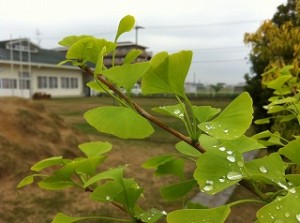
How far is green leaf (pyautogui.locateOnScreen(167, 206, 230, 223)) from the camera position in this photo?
372 mm

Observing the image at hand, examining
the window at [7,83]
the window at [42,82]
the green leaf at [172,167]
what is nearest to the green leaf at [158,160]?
the green leaf at [172,167]

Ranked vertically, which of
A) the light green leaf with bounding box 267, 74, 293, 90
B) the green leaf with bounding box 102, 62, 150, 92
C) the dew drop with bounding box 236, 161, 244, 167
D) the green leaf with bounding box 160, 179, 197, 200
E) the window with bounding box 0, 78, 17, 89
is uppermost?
the green leaf with bounding box 102, 62, 150, 92

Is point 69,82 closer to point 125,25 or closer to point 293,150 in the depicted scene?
point 125,25

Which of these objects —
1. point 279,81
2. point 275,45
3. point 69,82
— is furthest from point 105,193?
point 69,82

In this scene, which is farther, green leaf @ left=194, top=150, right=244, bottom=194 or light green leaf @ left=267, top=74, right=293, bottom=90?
light green leaf @ left=267, top=74, right=293, bottom=90

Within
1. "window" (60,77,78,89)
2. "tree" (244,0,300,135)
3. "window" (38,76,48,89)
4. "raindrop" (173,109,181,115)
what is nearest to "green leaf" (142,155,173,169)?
"raindrop" (173,109,181,115)

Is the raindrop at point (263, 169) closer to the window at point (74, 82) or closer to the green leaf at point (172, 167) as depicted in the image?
the green leaf at point (172, 167)

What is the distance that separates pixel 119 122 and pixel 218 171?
0.13m

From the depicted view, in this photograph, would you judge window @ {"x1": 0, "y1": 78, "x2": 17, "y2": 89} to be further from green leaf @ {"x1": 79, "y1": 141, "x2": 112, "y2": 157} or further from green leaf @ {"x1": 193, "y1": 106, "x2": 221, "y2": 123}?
green leaf @ {"x1": 193, "y1": 106, "x2": 221, "y2": 123}

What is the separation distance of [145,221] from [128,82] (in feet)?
0.79

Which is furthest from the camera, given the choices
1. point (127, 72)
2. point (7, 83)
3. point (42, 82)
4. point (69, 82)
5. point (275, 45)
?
point (69, 82)

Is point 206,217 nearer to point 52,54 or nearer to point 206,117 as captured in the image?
point 206,117

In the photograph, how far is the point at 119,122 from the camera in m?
0.43

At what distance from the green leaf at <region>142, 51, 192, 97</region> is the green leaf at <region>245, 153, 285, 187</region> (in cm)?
12
